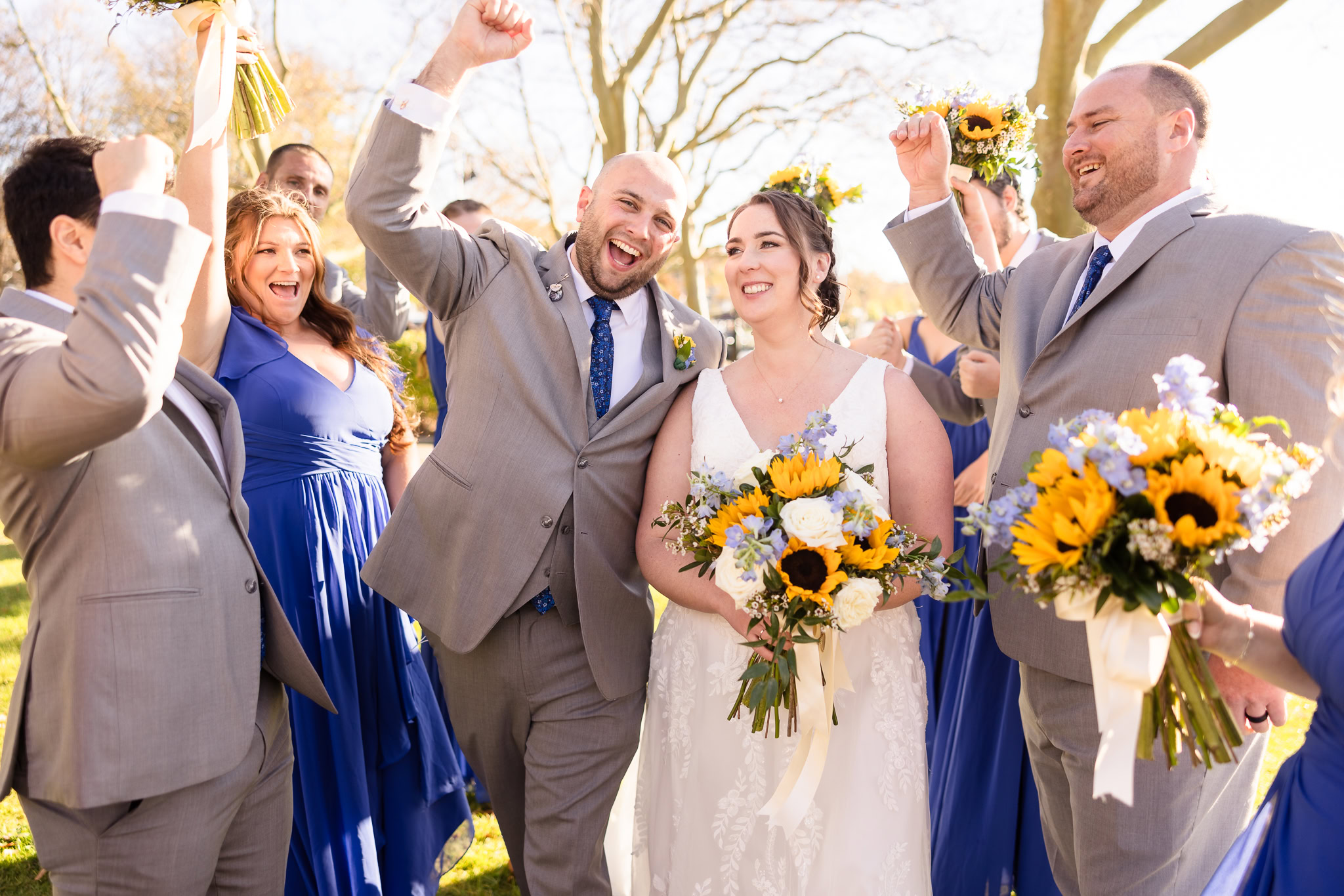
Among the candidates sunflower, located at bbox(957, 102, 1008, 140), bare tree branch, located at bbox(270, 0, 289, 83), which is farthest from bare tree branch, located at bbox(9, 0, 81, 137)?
sunflower, located at bbox(957, 102, 1008, 140)

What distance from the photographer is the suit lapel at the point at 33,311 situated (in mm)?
2215

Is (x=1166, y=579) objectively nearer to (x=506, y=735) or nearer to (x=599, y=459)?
(x=599, y=459)

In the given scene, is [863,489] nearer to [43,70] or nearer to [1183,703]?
[1183,703]

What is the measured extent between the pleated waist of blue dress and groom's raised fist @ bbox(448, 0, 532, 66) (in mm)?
1625

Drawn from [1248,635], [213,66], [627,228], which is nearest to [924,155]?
[627,228]

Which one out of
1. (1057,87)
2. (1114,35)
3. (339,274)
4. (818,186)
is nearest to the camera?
(818,186)

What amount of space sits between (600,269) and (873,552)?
151 centimetres

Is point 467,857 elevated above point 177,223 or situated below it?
below

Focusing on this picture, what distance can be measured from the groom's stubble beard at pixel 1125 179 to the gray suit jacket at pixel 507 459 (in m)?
1.53

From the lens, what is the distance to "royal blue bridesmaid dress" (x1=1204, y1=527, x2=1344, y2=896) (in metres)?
1.83

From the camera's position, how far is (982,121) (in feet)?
13.1

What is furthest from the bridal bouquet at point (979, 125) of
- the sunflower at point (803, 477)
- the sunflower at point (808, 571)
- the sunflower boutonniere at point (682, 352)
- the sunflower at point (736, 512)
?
the sunflower at point (808, 571)

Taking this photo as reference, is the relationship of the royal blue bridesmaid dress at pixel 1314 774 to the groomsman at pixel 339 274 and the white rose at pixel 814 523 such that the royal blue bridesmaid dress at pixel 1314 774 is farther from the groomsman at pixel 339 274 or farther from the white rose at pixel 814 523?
the groomsman at pixel 339 274

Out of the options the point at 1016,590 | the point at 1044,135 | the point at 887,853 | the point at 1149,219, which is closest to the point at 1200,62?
the point at 1044,135
